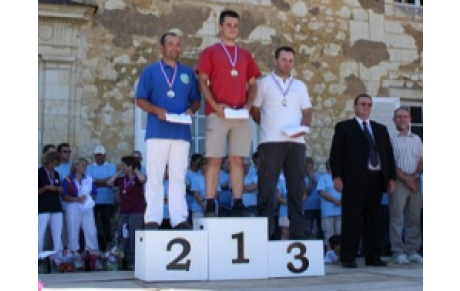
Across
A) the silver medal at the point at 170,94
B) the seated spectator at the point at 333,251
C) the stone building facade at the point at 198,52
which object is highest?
the stone building facade at the point at 198,52

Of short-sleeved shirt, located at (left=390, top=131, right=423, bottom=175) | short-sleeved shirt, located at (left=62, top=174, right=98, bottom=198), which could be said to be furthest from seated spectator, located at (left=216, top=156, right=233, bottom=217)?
short-sleeved shirt, located at (left=390, top=131, right=423, bottom=175)

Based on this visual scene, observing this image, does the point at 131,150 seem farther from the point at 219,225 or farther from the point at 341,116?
the point at 219,225

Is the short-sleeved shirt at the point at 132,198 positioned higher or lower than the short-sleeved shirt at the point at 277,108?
lower

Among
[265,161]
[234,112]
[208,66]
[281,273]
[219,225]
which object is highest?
[208,66]

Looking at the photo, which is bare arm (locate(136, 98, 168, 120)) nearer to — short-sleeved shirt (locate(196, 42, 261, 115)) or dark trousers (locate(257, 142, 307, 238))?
short-sleeved shirt (locate(196, 42, 261, 115))

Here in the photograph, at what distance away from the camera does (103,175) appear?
9922 millimetres

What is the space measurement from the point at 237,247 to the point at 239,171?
2.27 feet

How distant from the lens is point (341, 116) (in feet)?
39.8

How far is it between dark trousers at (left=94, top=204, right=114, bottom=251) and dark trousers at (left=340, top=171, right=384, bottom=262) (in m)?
3.76

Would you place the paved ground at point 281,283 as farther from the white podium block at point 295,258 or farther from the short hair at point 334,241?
the short hair at point 334,241

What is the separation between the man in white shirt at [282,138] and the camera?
6301mm

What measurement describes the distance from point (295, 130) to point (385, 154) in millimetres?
1591

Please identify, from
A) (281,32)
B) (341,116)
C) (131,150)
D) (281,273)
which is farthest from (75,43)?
(281,273)

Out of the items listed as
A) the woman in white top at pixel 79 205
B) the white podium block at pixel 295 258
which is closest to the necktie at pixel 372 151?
the white podium block at pixel 295 258
